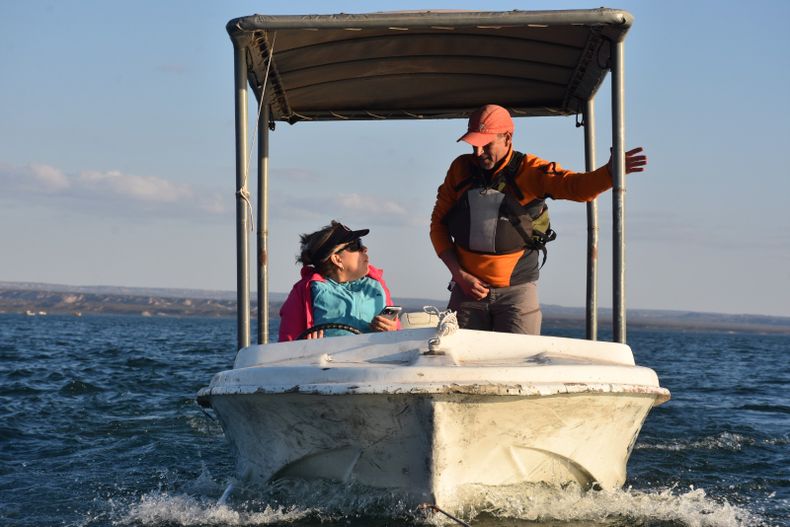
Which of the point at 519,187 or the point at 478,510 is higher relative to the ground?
the point at 519,187

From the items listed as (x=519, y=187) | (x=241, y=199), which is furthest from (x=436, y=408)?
(x=241, y=199)

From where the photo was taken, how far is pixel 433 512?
5215mm

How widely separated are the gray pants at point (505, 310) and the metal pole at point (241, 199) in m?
1.41

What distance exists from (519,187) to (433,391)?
6.84 ft

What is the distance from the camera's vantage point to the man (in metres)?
6.50

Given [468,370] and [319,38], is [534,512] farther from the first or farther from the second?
[319,38]

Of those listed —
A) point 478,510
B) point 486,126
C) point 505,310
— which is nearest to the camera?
point 478,510

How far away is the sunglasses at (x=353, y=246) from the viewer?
6703mm

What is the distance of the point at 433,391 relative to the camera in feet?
16.2

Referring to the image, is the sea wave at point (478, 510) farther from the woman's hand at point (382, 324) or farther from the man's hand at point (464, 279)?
the man's hand at point (464, 279)

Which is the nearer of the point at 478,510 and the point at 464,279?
the point at 478,510

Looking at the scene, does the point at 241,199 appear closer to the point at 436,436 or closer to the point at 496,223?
the point at 496,223

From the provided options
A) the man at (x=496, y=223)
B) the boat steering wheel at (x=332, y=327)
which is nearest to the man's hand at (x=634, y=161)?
the man at (x=496, y=223)

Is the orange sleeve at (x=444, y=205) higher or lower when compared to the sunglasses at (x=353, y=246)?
higher
